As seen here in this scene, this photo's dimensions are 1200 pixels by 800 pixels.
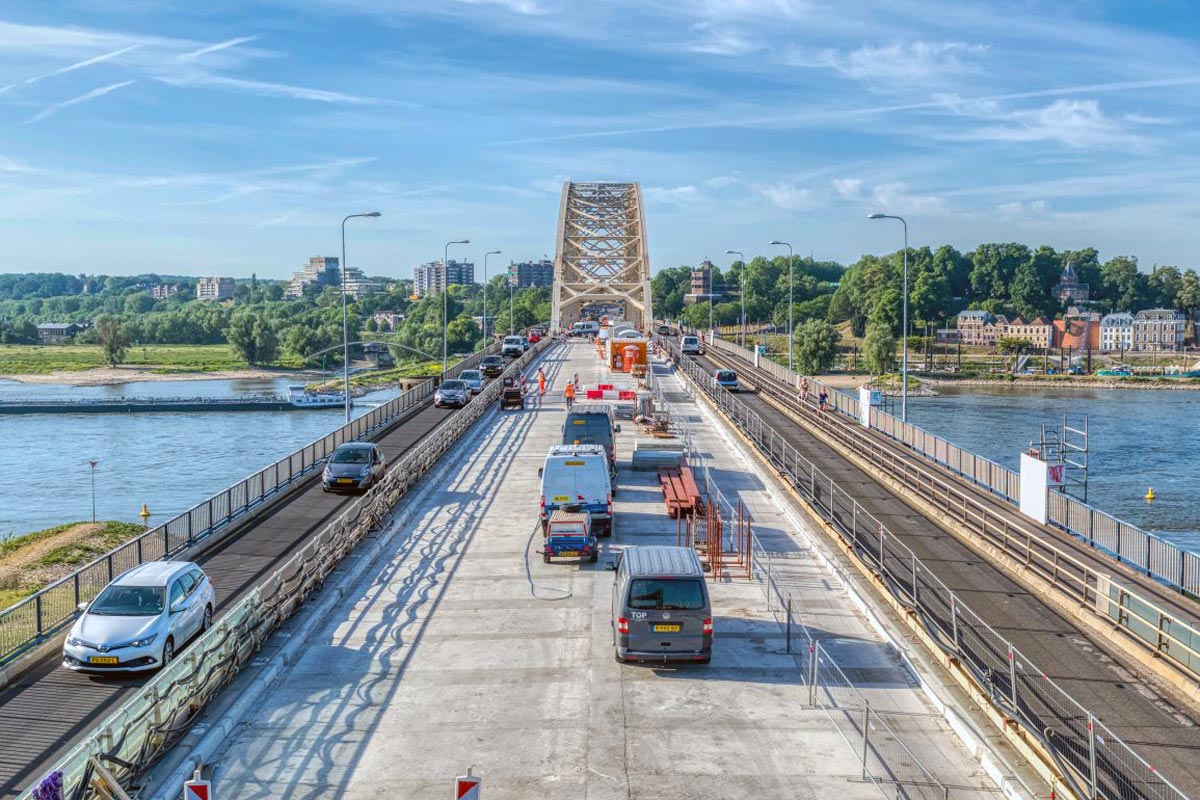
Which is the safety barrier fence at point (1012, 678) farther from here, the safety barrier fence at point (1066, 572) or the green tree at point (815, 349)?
the green tree at point (815, 349)

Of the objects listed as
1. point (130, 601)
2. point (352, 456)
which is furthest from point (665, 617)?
point (352, 456)

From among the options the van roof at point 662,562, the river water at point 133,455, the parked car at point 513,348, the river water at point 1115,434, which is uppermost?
the parked car at point 513,348

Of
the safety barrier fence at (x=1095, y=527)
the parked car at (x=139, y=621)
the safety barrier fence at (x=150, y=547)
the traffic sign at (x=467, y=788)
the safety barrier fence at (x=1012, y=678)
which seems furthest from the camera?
the safety barrier fence at (x=1095, y=527)

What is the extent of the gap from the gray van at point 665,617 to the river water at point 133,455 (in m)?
40.2

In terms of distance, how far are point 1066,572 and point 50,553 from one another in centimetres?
3106

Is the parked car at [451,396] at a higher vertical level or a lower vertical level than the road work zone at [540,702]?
higher

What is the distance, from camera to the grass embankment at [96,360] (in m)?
162

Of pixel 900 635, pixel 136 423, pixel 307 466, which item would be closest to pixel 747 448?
pixel 307 466

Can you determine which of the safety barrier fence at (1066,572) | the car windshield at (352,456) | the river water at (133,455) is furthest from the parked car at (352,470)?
the river water at (133,455)

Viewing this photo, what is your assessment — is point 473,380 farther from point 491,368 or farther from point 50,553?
point 50,553

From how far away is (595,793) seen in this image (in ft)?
39.9

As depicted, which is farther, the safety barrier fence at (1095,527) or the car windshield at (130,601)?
the safety barrier fence at (1095,527)

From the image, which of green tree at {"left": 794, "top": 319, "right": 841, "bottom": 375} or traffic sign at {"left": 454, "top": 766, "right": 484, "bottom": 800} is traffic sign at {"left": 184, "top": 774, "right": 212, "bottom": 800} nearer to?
traffic sign at {"left": 454, "top": 766, "right": 484, "bottom": 800}

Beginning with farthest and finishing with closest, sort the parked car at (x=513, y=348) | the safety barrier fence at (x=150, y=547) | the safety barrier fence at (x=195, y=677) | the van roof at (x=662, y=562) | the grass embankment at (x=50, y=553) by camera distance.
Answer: the parked car at (x=513, y=348), the grass embankment at (x=50, y=553), the safety barrier fence at (x=150, y=547), the van roof at (x=662, y=562), the safety barrier fence at (x=195, y=677)
